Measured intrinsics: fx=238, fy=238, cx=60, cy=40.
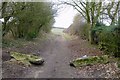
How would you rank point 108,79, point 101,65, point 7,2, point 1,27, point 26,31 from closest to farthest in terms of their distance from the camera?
1. point 108,79
2. point 101,65
3. point 7,2
4. point 1,27
5. point 26,31

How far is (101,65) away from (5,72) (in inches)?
190

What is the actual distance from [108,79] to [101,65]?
102 inches

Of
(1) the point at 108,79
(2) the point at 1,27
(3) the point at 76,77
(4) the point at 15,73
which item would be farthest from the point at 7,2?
(1) the point at 108,79

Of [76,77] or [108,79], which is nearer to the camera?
[108,79]

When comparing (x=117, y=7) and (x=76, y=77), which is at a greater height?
(x=117, y=7)

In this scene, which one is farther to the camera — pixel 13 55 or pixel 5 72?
pixel 13 55

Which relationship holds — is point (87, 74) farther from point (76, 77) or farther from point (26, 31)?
point (26, 31)

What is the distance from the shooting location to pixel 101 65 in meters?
12.0

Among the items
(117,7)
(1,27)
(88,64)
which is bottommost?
(88,64)

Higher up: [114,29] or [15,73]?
[114,29]

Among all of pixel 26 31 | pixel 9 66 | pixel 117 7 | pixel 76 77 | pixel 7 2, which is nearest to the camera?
pixel 76 77

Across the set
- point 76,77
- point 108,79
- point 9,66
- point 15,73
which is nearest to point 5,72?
point 15,73

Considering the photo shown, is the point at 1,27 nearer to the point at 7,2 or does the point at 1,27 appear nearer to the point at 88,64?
the point at 7,2

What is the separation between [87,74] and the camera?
34.5ft
